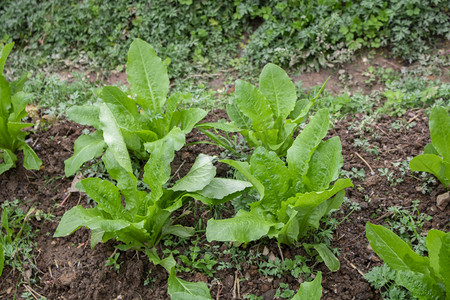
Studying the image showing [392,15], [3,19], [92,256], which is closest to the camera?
[92,256]

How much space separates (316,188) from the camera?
2432 mm

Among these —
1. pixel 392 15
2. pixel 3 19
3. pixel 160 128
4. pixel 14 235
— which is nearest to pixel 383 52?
pixel 392 15

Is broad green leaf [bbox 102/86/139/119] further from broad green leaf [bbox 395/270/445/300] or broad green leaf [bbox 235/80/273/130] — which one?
broad green leaf [bbox 395/270/445/300]

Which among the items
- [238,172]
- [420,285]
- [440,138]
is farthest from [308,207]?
[440,138]

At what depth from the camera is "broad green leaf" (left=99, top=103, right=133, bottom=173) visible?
2.52 meters

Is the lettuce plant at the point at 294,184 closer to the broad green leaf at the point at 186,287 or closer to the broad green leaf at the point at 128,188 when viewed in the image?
the broad green leaf at the point at 186,287

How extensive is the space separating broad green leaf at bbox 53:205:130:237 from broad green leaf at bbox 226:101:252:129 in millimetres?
1119

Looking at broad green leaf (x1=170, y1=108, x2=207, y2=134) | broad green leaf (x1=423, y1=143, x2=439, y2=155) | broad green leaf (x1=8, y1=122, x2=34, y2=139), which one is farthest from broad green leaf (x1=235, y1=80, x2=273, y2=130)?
broad green leaf (x1=8, y1=122, x2=34, y2=139)

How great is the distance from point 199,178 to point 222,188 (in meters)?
0.16

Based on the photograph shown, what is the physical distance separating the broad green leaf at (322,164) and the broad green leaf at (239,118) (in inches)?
26.6

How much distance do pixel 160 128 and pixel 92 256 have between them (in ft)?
3.22

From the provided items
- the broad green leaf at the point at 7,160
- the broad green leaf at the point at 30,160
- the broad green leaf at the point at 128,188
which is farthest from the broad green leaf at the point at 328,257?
the broad green leaf at the point at 7,160

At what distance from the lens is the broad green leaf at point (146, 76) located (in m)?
3.12

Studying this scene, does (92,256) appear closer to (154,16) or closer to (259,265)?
(259,265)
